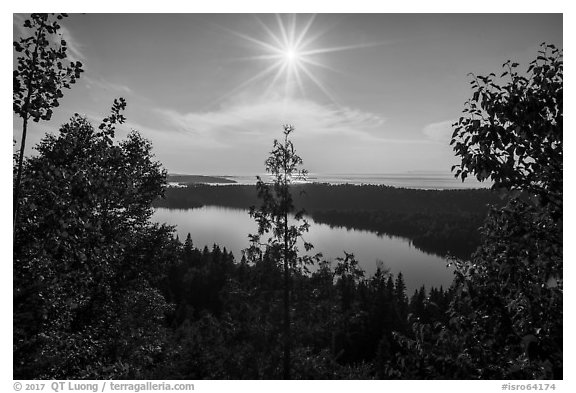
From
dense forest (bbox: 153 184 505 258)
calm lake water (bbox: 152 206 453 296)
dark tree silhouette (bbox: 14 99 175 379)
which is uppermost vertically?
dark tree silhouette (bbox: 14 99 175 379)

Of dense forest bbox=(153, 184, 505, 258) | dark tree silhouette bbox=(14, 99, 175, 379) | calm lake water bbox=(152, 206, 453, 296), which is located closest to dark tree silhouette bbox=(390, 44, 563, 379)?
dark tree silhouette bbox=(14, 99, 175, 379)

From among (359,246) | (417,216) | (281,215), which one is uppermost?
(281,215)

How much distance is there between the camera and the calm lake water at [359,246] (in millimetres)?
93375

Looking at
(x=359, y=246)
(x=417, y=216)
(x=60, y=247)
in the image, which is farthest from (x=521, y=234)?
(x=417, y=216)

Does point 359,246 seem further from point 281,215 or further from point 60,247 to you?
point 60,247

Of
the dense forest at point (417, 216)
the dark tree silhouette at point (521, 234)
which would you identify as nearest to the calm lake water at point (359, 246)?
the dense forest at point (417, 216)

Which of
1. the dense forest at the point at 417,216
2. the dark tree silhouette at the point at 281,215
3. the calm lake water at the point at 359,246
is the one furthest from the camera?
the dense forest at the point at 417,216

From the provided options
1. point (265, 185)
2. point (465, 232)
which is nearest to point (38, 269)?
point (265, 185)

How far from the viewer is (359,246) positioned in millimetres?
124562

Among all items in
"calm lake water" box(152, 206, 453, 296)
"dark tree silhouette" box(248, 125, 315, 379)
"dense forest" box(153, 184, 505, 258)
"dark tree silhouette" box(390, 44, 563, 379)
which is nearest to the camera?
"dark tree silhouette" box(390, 44, 563, 379)

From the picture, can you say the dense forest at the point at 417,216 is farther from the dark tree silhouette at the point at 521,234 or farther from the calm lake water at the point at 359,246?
the dark tree silhouette at the point at 521,234

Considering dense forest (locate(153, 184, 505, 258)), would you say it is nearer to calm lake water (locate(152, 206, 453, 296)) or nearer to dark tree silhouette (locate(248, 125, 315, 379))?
calm lake water (locate(152, 206, 453, 296))

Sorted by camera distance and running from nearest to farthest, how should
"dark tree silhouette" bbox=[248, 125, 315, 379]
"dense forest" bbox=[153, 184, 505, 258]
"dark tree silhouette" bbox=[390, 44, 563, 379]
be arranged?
"dark tree silhouette" bbox=[390, 44, 563, 379] → "dark tree silhouette" bbox=[248, 125, 315, 379] → "dense forest" bbox=[153, 184, 505, 258]

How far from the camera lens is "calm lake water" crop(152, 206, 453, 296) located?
3676 inches
